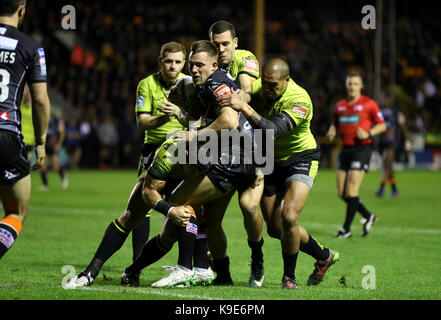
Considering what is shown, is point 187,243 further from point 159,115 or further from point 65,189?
point 65,189

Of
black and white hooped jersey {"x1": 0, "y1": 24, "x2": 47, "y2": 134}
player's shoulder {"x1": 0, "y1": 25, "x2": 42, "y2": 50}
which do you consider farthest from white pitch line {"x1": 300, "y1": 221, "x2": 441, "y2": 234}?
player's shoulder {"x1": 0, "y1": 25, "x2": 42, "y2": 50}

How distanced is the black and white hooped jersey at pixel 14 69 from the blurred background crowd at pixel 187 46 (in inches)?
828

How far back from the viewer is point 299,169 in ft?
22.3

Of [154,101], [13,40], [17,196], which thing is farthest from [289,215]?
[13,40]

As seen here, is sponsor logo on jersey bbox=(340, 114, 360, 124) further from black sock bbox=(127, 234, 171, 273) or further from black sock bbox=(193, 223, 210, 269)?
black sock bbox=(127, 234, 171, 273)

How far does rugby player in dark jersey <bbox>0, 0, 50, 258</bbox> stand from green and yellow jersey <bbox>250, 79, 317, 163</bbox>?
2170mm

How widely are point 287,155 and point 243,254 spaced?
2558mm

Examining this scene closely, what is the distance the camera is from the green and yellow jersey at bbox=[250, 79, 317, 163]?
21.3ft

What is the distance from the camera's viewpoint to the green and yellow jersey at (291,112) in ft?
21.3

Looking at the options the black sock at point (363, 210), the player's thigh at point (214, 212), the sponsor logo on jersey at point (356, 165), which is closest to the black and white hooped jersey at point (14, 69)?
the player's thigh at point (214, 212)

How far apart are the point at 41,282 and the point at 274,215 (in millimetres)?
2359

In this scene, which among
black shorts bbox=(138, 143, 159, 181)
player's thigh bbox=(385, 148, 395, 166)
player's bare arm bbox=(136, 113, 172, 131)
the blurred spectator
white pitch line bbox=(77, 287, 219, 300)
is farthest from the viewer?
the blurred spectator

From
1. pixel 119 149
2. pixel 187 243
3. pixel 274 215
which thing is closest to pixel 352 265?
pixel 274 215

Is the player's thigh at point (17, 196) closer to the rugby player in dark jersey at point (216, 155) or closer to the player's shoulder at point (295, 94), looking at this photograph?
the rugby player in dark jersey at point (216, 155)
